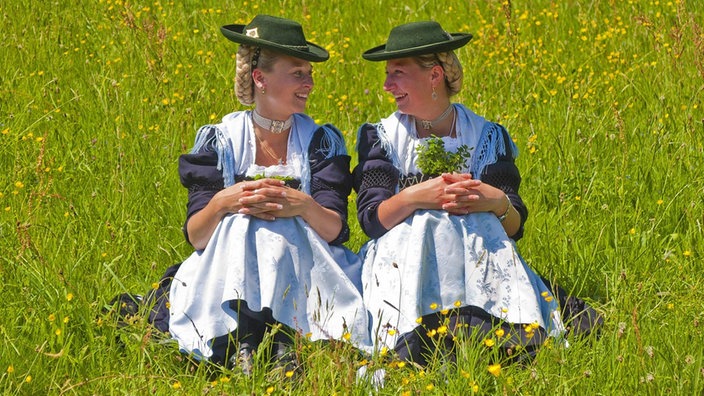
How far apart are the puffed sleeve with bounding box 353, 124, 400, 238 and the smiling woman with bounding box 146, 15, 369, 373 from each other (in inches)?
3.8

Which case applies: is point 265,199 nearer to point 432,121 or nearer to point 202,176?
point 202,176

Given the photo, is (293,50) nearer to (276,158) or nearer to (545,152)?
(276,158)

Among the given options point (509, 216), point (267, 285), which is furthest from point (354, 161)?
point (267, 285)

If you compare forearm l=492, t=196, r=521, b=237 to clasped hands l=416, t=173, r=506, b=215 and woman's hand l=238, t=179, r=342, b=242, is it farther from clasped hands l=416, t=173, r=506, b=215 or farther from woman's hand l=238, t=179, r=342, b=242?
woman's hand l=238, t=179, r=342, b=242

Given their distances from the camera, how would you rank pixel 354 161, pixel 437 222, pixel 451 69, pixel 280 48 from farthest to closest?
pixel 354 161 < pixel 451 69 < pixel 280 48 < pixel 437 222

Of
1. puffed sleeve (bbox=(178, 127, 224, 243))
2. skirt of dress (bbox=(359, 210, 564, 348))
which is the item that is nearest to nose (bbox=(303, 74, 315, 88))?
puffed sleeve (bbox=(178, 127, 224, 243))

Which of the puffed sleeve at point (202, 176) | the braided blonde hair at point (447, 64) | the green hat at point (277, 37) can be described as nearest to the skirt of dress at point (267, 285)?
the puffed sleeve at point (202, 176)

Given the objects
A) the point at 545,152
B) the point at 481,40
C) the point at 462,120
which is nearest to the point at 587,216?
the point at 545,152

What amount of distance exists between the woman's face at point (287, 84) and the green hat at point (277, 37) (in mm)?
63

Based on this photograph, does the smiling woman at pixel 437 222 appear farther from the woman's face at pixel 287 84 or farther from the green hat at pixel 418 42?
the woman's face at pixel 287 84

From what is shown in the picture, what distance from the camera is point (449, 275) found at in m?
4.46

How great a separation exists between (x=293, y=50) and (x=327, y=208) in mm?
642

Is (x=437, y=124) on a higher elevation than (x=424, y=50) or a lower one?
lower

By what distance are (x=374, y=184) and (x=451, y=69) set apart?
562mm
